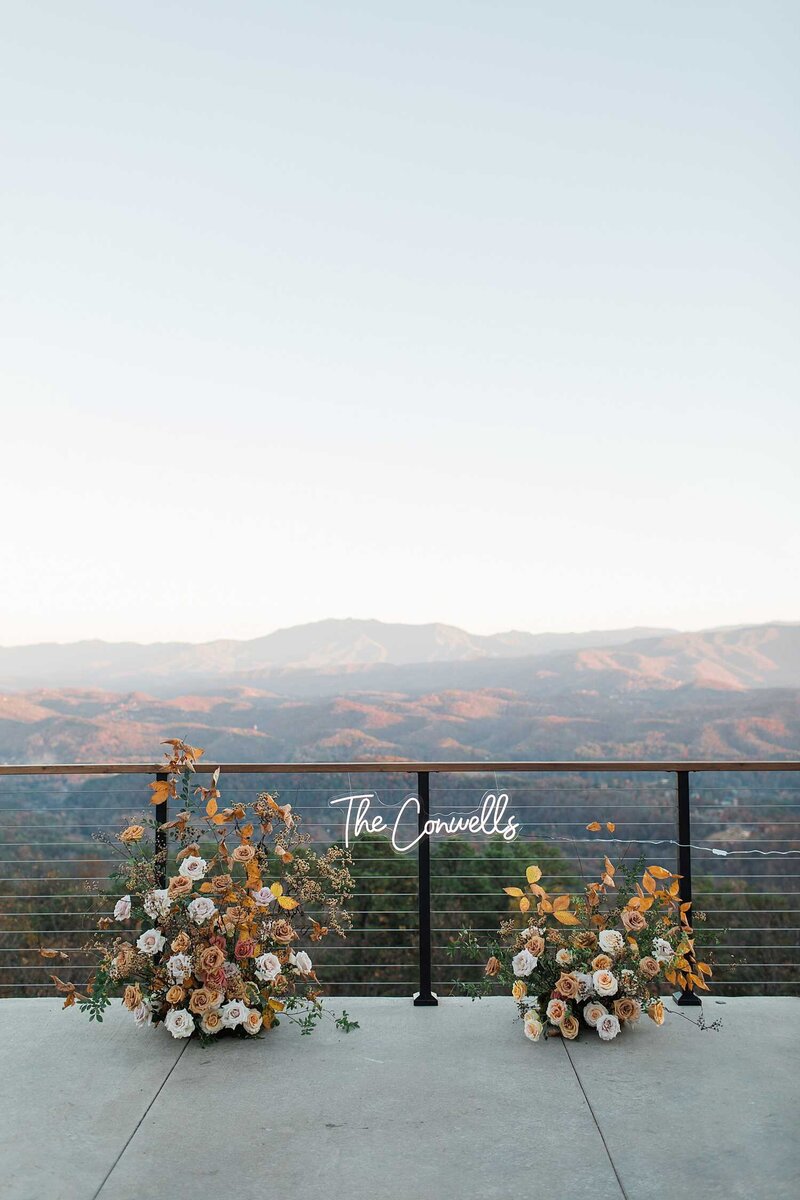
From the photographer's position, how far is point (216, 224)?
11.4 meters

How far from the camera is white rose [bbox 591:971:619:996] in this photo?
3320 mm

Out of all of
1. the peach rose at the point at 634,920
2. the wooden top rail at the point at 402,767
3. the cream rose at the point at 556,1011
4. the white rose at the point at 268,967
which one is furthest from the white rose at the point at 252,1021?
the peach rose at the point at 634,920

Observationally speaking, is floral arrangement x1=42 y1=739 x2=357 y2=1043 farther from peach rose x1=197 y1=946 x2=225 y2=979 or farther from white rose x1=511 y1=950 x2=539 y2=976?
white rose x1=511 y1=950 x2=539 y2=976

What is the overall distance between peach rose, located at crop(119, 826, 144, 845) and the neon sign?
30.2 inches

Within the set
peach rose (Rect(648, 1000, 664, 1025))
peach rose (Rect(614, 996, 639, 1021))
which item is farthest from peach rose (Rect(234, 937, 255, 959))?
peach rose (Rect(648, 1000, 664, 1025))

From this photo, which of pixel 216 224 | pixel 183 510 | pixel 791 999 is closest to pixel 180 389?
pixel 216 224

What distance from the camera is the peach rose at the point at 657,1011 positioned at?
339 centimetres

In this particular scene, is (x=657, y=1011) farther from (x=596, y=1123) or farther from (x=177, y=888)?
(x=177, y=888)

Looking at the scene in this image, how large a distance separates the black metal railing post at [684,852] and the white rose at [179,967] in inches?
73.2

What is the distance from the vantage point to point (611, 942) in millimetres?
3428

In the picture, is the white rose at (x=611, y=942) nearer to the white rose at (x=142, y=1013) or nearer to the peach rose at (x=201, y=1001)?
the peach rose at (x=201, y=1001)

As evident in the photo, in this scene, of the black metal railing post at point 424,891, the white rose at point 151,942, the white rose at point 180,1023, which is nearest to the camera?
the white rose at point 180,1023

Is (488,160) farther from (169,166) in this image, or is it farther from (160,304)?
(160,304)

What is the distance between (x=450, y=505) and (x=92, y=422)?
21.9 feet
